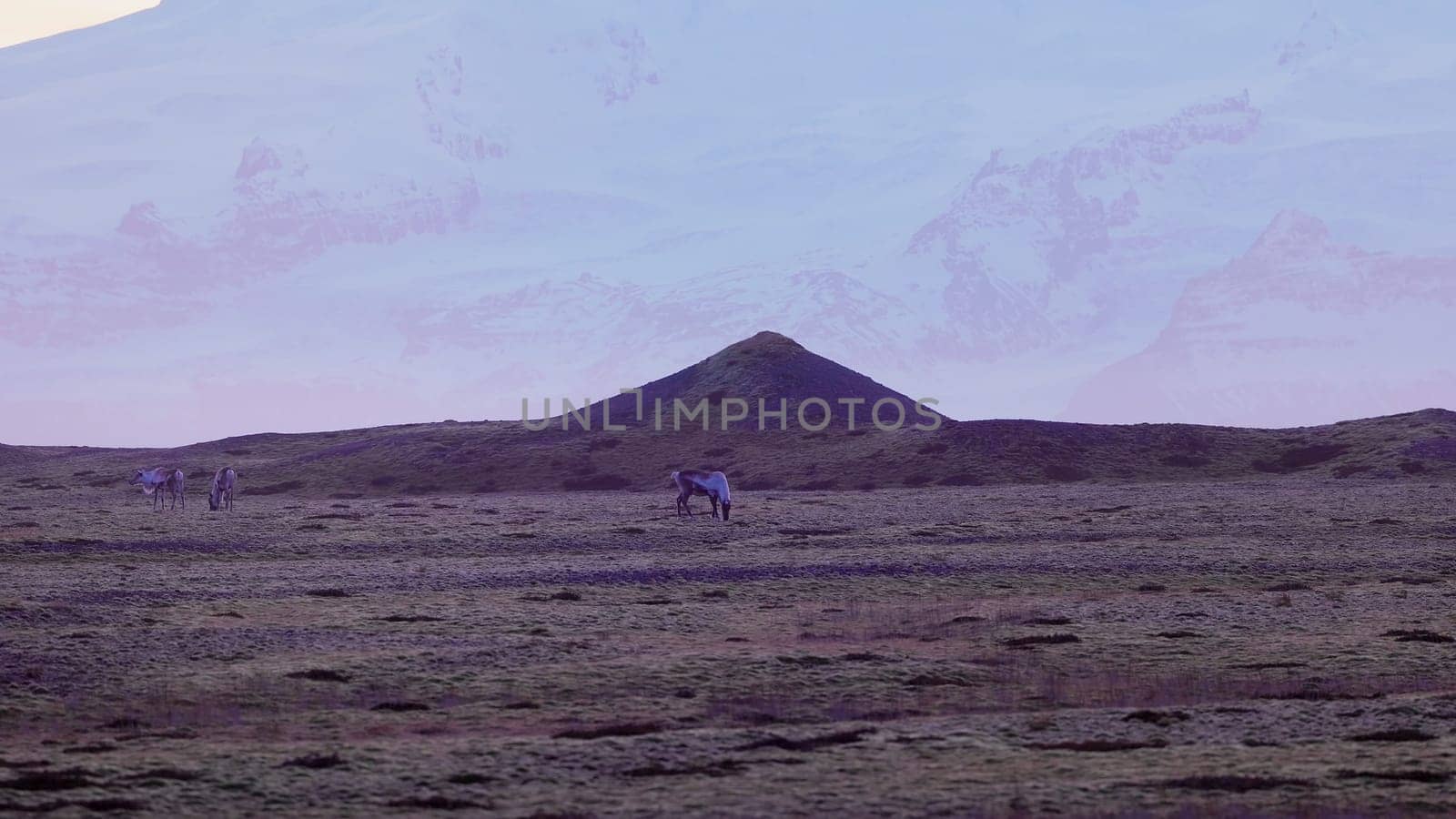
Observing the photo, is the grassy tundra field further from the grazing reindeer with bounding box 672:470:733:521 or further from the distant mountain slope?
the distant mountain slope

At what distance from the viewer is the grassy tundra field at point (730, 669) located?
1895 cm

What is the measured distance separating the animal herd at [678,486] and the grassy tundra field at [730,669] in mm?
4261

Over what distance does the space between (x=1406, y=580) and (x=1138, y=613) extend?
10701mm

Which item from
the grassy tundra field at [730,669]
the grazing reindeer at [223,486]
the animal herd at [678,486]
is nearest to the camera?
the grassy tundra field at [730,669]

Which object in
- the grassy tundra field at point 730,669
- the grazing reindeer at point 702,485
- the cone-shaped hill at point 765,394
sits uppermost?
the cone-shaped hill at point 765,394

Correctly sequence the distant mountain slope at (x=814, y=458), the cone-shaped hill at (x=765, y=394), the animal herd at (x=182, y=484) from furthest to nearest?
the cone-shaped hill at (x=765, y=394) → the distant mountain slope at (x=814, y=458) → the animal herd at (x=182, y=484)

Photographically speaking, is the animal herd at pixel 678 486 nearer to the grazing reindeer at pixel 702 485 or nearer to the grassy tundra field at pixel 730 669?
the grazing reindeer at pixel 702 485

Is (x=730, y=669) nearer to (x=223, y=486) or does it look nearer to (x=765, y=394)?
(x=223, y=486)

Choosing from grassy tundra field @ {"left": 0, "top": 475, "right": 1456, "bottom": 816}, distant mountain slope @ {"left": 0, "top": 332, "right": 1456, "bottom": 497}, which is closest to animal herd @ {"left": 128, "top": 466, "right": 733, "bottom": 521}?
grassy tundra field @ {"left": 0, "top": 475, "right": 1456, "bottom": 816}

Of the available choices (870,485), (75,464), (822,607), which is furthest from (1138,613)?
(75,464)

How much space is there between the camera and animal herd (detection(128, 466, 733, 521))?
61.7m

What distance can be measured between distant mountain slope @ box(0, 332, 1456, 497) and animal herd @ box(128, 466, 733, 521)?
1598 cm

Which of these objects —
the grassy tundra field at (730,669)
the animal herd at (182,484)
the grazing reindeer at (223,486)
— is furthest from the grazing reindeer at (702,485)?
the grazing reindeer at (223,486)

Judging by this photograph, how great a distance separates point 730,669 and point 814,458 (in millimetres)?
66171
